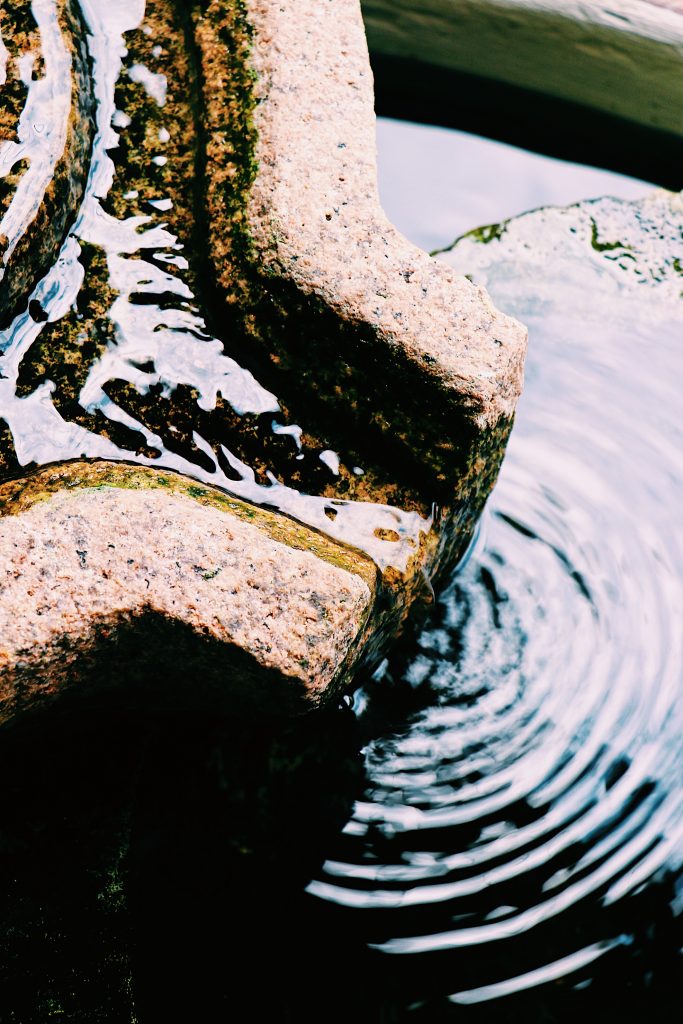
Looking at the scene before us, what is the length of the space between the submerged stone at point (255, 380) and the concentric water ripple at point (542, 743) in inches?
17.9

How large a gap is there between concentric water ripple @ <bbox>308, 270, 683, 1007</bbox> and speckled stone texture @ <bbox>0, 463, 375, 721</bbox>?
0.67 m

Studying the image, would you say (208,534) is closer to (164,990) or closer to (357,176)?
(357,176)

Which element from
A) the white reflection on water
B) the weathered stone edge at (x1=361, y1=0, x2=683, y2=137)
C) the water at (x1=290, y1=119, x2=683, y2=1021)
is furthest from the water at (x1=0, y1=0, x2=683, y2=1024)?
the weathered stone edge at (x1=361, y1=0, x2=683, y2=137)

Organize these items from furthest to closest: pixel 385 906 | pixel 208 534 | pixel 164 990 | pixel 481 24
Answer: pixel 481 24 → pixel 385 906 → pixel 164 990 → pixel 208 534

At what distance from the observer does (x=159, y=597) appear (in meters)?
1.47

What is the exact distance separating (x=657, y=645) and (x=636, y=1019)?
89cm

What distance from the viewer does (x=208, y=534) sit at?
1.53m

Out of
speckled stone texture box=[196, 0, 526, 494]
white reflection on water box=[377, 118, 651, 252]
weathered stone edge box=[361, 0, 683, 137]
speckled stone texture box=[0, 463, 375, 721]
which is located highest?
weathered stone edge box=[361, 0, 683, 137]

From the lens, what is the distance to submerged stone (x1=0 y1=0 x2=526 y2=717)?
4.96 feet

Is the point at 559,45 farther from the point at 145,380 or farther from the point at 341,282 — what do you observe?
the point at 145,380

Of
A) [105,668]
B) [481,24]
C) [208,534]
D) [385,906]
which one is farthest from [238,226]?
[481,24]

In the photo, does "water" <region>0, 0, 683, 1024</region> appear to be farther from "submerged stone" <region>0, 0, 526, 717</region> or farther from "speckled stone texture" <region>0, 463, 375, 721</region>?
"speckled stone texture" <region>0, 463, 375, 721</region>

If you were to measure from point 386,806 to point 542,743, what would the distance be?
0.42 metres

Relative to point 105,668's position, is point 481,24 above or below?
above
